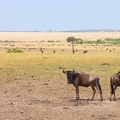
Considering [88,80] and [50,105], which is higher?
[88,80]

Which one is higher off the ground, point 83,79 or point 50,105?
point 83,79

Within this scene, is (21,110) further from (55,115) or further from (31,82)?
(31,82)

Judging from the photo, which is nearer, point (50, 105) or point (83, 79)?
point (50, 105)

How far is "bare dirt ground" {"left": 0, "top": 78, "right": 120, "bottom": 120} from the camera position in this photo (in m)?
13.0

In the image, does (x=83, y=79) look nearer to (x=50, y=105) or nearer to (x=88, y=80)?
(x=88, y=80)

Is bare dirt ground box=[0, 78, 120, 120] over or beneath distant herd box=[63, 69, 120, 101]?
beneath

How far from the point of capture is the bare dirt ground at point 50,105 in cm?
1300

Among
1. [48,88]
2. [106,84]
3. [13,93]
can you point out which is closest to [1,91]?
[13,93]

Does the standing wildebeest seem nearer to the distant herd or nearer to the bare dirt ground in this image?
the distant herd

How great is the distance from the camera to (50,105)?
49.0 feet

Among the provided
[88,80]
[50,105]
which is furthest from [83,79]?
[50,105]

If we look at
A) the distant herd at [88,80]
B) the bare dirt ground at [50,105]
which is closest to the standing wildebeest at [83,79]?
the distant herd at [88,80]

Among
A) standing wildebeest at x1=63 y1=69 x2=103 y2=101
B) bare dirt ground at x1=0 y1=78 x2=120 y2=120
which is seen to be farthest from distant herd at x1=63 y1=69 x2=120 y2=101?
bare dirt ground at x1=0 y1=78 x2=120 y2=120

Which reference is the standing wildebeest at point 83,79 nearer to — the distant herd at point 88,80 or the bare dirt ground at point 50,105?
the distant herd at point 88,80
